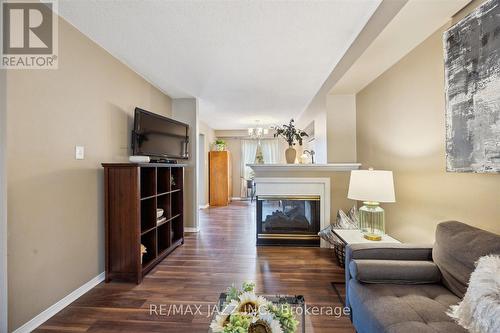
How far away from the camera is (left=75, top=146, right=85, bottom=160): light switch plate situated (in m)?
2.19

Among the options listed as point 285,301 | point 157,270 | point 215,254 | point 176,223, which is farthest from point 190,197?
point 285,301

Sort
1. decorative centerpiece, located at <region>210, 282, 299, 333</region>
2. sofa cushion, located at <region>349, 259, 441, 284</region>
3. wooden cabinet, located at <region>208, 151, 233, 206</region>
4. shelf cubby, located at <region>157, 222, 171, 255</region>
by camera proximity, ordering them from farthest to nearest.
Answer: wooden cabinet, located at <region>208, 151, 233, 206</region>, shelf cubby, located at <region>157, 222, 171, 255</region>, sofa cushion, located at <region>349, 259, 441, 284</region>, decorative centerpiece, located at <region>210, 282, 299, 333</region>

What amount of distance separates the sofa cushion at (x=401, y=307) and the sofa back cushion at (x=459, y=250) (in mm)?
90

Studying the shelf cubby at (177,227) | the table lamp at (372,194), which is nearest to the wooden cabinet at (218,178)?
the shelf cubby at (177,227)

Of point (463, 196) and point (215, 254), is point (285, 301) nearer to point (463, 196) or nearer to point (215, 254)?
point (463, 196)

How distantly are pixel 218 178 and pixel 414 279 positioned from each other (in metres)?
5.94

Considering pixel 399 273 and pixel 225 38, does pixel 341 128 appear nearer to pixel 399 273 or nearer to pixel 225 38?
pixel 225 38

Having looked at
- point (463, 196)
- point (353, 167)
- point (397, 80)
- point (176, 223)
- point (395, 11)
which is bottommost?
point (176, 223)

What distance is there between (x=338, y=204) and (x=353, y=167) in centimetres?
58

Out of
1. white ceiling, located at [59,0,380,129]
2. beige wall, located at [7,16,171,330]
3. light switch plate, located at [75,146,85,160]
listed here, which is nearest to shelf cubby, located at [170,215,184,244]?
beige wall, located at [7,16,171,330]

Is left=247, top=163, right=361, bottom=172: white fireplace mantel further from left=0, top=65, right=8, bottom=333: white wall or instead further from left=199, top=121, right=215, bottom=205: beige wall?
left=199, top=121, right=215, bottom=205: beige wall

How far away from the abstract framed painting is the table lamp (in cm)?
43

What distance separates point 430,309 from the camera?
3.98 feet

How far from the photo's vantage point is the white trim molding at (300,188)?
11.3 ft
